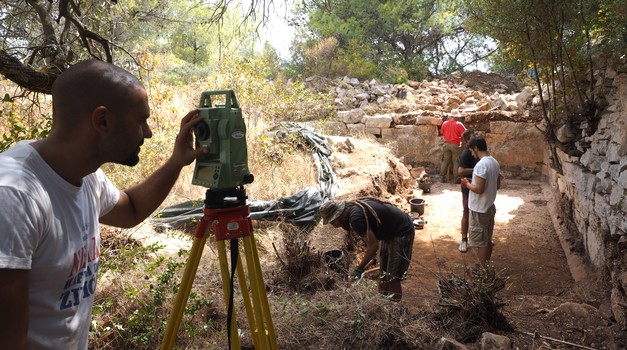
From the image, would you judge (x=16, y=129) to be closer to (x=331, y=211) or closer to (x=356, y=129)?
(x=331, y=211)

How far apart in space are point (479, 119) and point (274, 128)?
565cm

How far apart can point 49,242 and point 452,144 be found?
942 cm

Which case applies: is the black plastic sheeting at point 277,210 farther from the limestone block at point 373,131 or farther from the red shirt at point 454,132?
the limestone block at point 373,131

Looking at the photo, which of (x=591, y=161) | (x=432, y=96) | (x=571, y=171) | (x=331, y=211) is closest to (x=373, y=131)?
(x=432, y=96)

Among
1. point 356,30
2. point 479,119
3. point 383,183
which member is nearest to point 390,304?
point 383,183

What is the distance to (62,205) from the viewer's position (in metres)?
1.08

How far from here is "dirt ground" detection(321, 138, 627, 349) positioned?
8.65 feet

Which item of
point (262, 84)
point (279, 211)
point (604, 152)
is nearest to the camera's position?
point (604, 152)

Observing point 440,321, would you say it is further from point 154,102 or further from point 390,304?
point 154,102

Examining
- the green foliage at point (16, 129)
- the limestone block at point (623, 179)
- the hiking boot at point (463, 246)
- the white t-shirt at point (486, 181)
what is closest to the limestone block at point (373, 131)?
the hiking boot at point (463, 246)

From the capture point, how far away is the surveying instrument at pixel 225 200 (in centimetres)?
153

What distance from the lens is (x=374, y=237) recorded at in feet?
12.6

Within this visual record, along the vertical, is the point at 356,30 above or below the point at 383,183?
above

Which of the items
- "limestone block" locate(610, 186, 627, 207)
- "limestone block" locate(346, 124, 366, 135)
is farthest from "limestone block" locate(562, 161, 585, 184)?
"limestone block" locate(346, 124, 366, 135)
